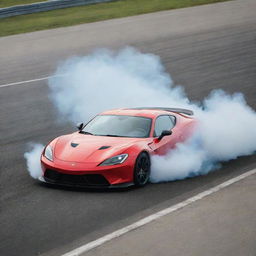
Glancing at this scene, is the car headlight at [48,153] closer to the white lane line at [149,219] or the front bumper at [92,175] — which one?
the front bumper at [92,175]

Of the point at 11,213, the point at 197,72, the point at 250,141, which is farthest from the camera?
the point at 197,72

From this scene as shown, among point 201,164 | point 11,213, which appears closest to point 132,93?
point 201,164

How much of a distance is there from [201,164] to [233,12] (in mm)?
21039

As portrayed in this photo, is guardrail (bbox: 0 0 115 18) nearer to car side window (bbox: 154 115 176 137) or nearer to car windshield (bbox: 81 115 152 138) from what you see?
car side window (bbox: 154 115 176 137)

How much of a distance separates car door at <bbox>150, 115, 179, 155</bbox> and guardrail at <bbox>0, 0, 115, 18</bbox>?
62.1ft

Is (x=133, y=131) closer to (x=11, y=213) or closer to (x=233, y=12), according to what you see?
(x=11, y=213)

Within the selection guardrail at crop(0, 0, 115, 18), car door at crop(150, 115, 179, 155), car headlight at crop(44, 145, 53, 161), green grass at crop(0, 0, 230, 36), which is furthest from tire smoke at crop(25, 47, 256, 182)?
guardrail at crop(0, 0, 115, 18)

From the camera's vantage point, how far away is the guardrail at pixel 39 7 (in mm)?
31536

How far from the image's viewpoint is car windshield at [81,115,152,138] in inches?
513

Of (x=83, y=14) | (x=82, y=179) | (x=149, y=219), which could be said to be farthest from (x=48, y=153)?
(x=83, y=14)

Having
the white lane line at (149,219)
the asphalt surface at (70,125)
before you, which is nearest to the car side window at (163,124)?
the asphalt surface at (70,125)

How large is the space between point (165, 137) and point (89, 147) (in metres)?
1.61

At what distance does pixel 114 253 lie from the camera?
28.6ft

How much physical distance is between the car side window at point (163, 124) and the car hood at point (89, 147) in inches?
29.1
